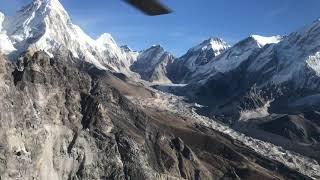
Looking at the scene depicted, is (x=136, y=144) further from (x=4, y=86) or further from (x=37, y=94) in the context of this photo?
(x=4, y=86)

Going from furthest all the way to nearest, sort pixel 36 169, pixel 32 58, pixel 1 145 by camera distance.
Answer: pixel 32 58 → pixel 36 169 → pixel 1 145

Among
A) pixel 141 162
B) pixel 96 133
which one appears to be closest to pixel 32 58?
pixel 96 133

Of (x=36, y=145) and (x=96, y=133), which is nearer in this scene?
(x=36, y=145)

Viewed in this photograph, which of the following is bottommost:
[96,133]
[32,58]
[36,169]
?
[36,169]

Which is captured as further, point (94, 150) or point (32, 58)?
point (32, 58)

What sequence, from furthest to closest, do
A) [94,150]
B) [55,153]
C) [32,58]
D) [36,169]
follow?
[32,58]
[94,150]
[55,153]
[36,169]

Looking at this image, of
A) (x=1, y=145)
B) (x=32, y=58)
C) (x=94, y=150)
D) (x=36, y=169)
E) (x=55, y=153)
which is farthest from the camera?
(x=32, y=58)

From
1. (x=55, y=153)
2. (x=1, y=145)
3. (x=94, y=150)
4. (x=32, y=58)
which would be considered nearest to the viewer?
(x=1, y=145)

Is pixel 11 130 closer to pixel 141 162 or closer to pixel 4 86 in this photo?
pixel 4 86

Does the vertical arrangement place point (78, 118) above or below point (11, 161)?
above
